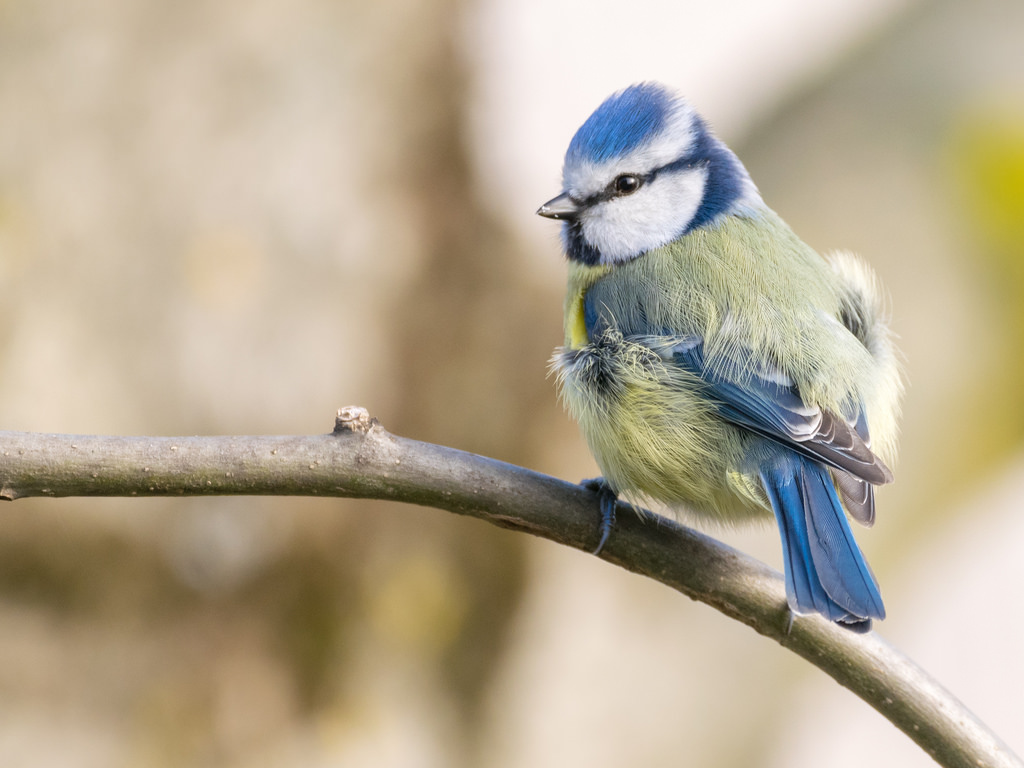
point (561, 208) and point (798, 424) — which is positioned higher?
point (561, 208)

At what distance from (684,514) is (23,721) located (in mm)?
1941

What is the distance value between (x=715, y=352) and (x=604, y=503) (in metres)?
0.34

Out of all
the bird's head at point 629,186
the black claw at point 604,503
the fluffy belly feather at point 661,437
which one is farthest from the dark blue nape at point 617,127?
the black claw at point 604,503

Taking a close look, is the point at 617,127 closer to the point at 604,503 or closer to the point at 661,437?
the point at 661,437

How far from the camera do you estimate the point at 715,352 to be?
1585 mm

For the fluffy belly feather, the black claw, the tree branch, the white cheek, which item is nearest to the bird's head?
the white cheek

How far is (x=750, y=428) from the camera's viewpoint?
153cm

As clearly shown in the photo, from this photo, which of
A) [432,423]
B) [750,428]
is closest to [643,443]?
[750,428]

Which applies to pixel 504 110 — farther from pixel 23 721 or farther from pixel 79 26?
pixel 23 721

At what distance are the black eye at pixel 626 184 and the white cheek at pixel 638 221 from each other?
0.01m

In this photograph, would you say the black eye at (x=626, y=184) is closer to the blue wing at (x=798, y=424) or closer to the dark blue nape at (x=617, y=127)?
the dark blue nape at (x=617, y=127)

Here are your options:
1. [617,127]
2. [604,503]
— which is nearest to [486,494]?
[604,503]

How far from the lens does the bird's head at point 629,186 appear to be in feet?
6.05

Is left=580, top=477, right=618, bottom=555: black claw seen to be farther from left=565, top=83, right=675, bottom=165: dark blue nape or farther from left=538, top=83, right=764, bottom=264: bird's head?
left=565, top=83, right=675, bottom=165: dark blue nape
